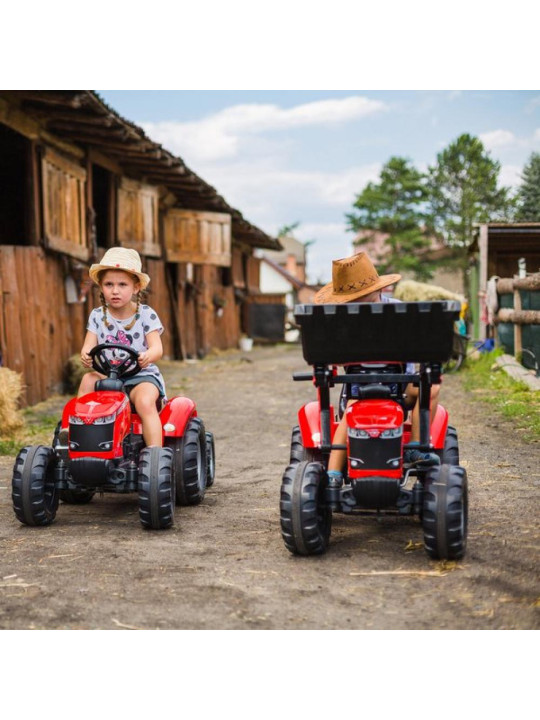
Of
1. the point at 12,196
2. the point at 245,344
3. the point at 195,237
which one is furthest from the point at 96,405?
the point at 245,344

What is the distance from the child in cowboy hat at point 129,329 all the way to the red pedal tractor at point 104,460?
74 mm

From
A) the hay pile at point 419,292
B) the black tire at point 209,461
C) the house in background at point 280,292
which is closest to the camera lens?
the black tire at point 209,461

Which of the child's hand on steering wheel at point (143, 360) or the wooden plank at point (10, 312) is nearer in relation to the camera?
the child's hand on steering wheel at point (143, 360)

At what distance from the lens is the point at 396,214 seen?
54.2 meters

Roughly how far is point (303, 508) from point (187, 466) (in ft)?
4.42

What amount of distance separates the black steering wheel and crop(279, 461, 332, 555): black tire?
1278 millimetres

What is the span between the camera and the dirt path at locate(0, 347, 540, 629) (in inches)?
116

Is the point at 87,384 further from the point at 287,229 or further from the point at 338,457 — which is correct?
the point at 287,229

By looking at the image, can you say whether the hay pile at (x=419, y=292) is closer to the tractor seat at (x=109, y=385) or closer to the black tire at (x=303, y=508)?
the tractor seat at (x=109, y=385)

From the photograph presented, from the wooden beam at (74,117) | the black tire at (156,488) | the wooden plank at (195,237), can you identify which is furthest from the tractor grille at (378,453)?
the wooden plank at (195,237)

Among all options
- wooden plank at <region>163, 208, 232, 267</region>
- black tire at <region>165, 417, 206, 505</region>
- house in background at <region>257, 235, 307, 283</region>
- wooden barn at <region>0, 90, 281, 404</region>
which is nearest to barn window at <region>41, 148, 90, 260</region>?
wooden barn at <region>0, 90, 281, 404</region>

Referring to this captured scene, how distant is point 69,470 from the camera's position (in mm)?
4301

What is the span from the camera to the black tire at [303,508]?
11.8 ft

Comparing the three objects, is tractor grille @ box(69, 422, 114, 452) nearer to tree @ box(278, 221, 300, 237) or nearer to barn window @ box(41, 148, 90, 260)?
barn window @ box(41, 148, 90, 260)
